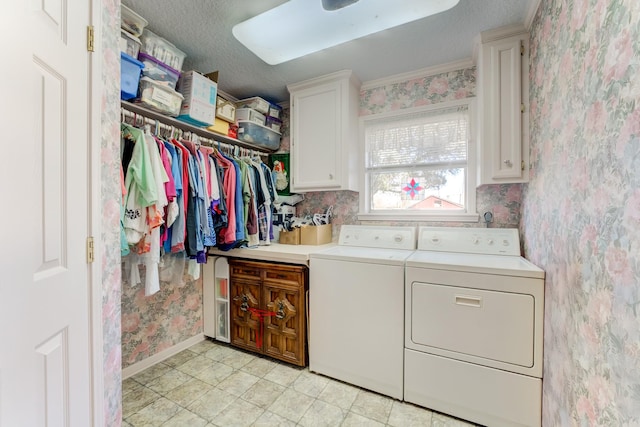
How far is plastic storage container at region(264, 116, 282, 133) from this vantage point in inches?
109

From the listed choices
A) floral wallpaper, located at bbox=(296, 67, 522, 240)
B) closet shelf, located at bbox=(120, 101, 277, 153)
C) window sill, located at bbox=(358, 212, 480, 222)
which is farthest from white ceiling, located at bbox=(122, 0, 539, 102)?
window sill, located at bbox=(358, 212, 480, 222)

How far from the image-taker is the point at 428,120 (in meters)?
2.42

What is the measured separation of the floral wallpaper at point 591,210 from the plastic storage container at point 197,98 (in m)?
2.11

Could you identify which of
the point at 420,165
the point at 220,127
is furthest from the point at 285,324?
the point at 420,165

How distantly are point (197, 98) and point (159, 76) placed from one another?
260 millimetres

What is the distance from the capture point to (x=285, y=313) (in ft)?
7.06

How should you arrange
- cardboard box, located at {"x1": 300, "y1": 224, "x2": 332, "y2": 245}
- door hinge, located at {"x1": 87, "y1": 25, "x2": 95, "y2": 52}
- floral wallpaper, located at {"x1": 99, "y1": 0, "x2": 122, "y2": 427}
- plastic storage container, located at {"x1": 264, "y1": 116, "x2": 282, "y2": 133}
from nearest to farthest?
door hinge, located at {"x1": 87, "y1": 25, "x2": 95, "y2": 52}
floral wallpaper, located at {"x1": 99, "y1": 0, "x2": 122, "y2": 427}
cardboard box, located at {"x1": 300, "y1": 224, "x2": 332, "y2": 245}
plastic storage container, located at {"x1": 264, "y1": 116, "x2": 282, "y2": 133}

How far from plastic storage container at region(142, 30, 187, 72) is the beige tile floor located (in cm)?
222

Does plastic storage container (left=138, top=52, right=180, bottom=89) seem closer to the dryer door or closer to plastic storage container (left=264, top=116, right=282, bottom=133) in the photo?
plastic storage container (left=264, top=116, right=282, bottom=133)

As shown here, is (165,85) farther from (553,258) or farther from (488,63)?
(553,258)

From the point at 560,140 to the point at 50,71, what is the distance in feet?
6.61

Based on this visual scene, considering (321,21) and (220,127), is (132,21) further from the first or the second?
(321,21)

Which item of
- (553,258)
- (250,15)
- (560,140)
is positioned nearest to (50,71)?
(250,15)

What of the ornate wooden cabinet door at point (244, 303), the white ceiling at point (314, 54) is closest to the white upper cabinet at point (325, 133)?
the white ceiling at point (314, 54)
